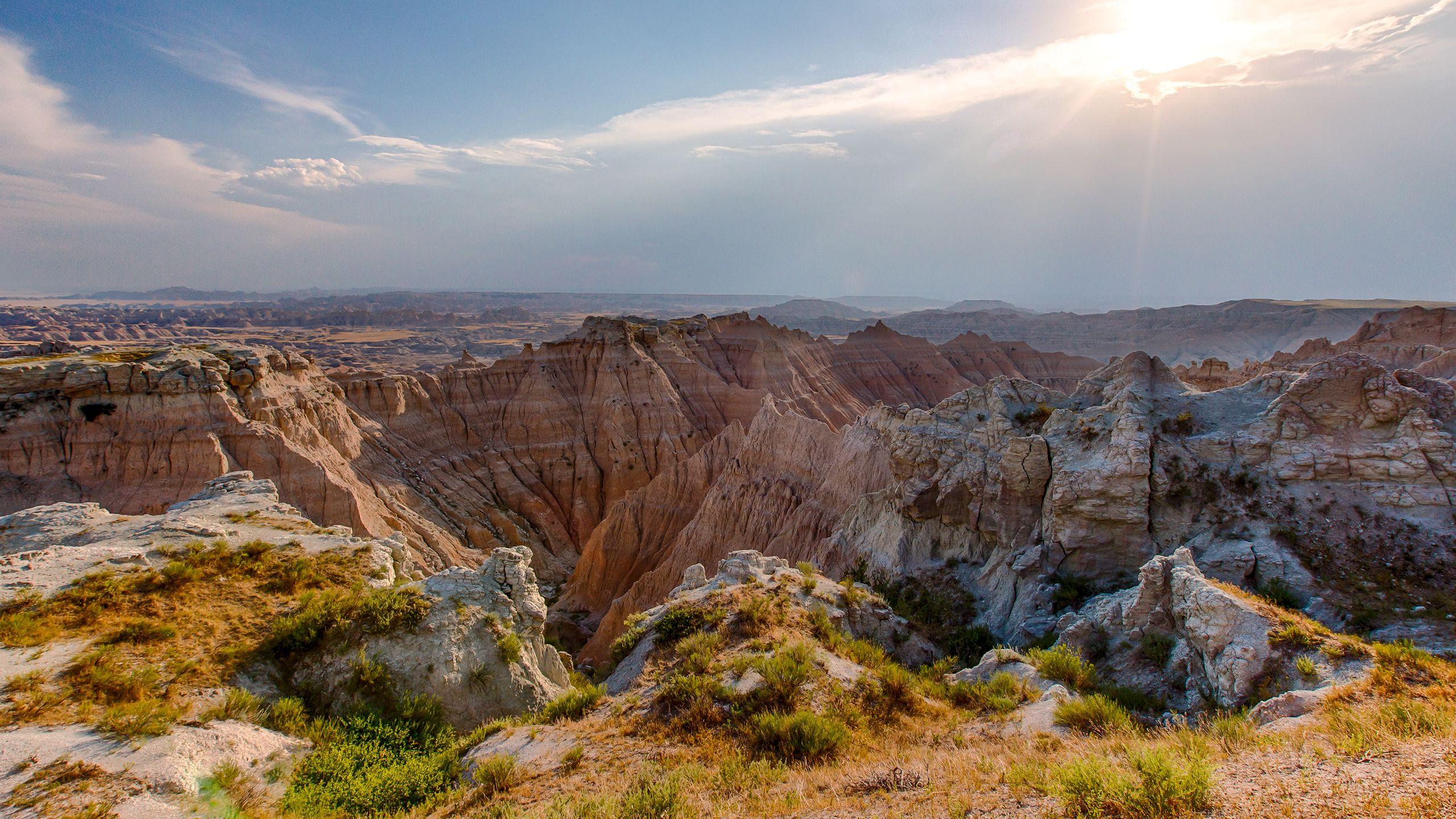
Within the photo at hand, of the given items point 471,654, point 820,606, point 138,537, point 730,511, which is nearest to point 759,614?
point 820,606

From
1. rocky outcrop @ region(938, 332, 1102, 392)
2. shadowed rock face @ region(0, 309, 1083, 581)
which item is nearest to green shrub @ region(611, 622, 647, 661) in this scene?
shadowed rock face @ region(0, 309, 1083, 581)

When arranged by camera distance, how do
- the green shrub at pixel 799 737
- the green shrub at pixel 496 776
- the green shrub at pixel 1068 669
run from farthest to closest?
the green shrub at pixel 1068 669 < the green shrub at pixel 799 737 < the green shrub at pixel 496 776

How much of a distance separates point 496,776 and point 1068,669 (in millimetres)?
9559

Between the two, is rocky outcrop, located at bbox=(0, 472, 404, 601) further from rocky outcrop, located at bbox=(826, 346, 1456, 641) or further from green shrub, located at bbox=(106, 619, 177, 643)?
rocky outcrop, located at bbox=(826, 346, 1456, 641)

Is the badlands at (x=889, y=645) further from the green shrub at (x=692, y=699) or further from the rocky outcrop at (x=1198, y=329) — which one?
the rocky outcrop at (x=1198, y=329)

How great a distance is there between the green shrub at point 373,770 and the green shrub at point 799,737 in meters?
4.44

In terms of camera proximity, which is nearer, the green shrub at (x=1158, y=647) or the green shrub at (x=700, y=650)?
the green shrub at (x=1158, y=647)

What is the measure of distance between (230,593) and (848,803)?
1145 centimetres

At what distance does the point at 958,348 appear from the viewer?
3664 inches

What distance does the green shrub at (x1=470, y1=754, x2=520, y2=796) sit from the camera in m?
8.00

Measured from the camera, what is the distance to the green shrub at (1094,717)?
27.2ft

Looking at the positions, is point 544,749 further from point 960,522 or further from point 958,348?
point 958,348

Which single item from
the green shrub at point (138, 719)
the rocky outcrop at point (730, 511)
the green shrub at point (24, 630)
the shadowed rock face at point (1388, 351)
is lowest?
the rocky outcrop at point (730, 511)

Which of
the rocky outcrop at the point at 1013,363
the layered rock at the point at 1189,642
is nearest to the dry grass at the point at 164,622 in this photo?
the layered rock at the point at 1189,642
